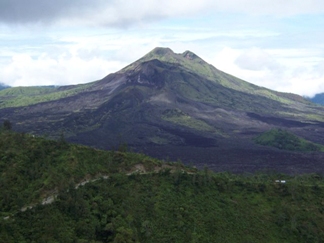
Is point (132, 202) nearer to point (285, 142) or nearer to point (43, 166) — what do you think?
point (43, 166)

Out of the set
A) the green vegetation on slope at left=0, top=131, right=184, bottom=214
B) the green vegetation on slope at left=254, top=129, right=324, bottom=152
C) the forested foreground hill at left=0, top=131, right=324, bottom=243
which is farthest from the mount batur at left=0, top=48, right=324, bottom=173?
the forested foreground hill at left=0, top=131, right=324, bottom=243

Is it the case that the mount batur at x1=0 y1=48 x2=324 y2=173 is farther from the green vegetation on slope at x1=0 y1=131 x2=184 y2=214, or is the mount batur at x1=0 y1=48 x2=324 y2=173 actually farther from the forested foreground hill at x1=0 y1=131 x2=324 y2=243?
the forested foreground hill at x1=0 y1=131 x2=324 y2=243

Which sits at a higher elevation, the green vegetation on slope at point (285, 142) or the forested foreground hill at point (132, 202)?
the forested foreground hill at point (132, 202)

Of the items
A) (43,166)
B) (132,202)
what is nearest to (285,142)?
(132,202)

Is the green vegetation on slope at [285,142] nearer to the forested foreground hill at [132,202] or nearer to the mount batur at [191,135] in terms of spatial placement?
the mount batur at [191,135]

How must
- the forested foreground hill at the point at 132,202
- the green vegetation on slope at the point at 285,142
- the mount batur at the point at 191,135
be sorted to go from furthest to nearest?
the green vegetation on slope at the point at 285,142 < the mount batur at the point at 191,135 < the forested foreground hill at the point at 132,202

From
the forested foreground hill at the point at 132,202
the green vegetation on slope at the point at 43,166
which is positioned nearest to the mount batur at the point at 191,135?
the green vegetation on slope at the point at 43,166
